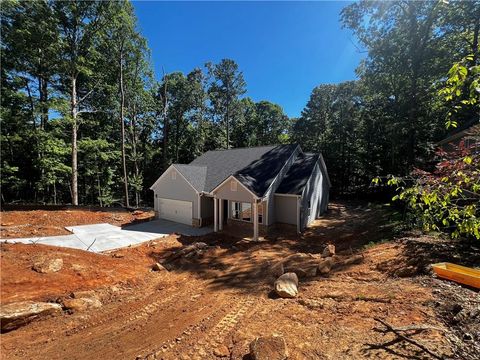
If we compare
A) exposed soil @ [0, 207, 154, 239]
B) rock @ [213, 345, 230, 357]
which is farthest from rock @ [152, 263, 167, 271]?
exposed soil @ [0, 207, 154, 239]

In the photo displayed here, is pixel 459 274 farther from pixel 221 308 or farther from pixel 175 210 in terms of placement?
pixel 175 210

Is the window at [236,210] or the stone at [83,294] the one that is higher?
the window at [236,210]

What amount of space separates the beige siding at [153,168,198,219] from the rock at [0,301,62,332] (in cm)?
1028

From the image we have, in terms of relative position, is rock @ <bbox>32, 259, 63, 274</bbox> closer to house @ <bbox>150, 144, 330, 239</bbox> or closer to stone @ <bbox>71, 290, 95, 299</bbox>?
stone @ <bbox>71, 290, 95, 299</bbox>

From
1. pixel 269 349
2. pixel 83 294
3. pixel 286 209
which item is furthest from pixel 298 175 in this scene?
pixel 269 349

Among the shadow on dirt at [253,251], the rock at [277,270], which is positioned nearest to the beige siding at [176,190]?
the shadow on dirt at [253,251]

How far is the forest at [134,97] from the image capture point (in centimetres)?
1814

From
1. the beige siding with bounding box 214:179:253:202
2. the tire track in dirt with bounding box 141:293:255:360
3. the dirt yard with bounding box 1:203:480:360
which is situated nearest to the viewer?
the dirt yard with bounding box 1:203:480:360

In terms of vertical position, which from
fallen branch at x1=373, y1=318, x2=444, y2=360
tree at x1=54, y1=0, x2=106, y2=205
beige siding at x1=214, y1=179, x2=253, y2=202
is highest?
tree at x1=54, y1=0, x2=106, y2=205

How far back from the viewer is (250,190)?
1420 cm

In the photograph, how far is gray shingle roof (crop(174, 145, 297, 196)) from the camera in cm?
1569

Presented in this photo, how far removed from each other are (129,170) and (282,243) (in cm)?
2548

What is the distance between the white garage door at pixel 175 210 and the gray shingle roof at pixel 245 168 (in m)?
1.75

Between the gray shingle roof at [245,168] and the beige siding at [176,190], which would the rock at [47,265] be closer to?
the beige siding at [176,190]
